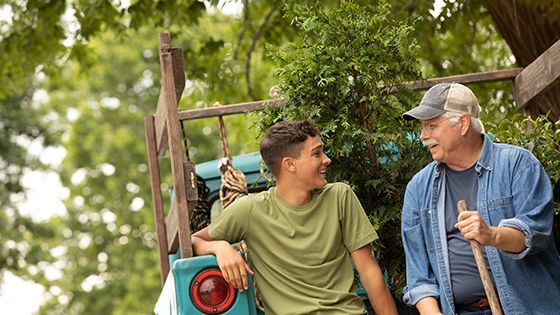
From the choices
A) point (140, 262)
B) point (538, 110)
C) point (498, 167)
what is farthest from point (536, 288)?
point (140, 262)

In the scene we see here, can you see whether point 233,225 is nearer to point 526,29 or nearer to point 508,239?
point 508,239

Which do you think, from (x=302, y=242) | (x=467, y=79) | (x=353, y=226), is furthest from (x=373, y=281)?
(x=467, y=79)

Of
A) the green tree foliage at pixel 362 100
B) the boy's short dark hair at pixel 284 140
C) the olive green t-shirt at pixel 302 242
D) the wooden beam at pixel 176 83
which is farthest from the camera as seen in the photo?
the green tree foliage at pixel 362 100

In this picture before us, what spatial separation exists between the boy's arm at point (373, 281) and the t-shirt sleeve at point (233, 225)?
1.68ft

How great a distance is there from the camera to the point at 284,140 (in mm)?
5840

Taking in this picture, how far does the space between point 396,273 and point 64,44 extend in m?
8.44

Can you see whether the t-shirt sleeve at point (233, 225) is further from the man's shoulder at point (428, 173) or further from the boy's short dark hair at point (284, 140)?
Answer: the man's shoulder at point (428, 173)

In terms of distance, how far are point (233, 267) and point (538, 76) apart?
8.25 ft

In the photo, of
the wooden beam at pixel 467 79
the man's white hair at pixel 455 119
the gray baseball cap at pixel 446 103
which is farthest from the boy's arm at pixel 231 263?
the wooden beam at pixel 467 79

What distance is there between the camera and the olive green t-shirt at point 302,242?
563 centimetres

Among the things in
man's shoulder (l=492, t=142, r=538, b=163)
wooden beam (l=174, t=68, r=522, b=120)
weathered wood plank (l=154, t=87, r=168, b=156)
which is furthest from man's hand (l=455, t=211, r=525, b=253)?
weathered wood plank (l=154, t=87, r=168, b=156)

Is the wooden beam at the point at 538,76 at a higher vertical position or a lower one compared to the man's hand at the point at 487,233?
higher

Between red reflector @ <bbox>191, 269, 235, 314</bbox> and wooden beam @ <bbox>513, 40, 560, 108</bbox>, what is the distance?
7.74 ft

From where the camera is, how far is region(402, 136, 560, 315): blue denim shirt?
5223 millimetres
